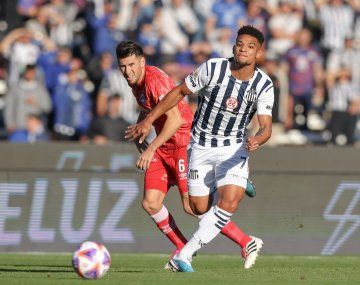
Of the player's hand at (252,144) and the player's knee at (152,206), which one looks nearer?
the player's hand at (252,144)

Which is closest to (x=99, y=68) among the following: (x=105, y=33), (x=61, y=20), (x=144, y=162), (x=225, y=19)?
(x=105, y=33)

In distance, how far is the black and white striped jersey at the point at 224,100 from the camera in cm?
1069

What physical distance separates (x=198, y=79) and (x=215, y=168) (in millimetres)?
1038

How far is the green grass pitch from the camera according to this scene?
31.9 feet

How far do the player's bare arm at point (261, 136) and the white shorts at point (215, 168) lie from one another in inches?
23.8

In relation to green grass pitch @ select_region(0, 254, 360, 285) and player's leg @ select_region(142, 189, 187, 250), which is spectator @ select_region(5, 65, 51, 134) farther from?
player's leg @ select_region(142, 189, 187, 250)

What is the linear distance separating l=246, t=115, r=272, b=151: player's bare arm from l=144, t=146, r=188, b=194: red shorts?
1680mm

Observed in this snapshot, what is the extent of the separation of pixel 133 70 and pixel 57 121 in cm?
775

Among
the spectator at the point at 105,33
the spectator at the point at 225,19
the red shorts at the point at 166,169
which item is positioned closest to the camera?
the red shorts at the point at 166,169

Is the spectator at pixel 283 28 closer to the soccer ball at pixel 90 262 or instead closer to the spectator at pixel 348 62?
Result: the spectator at pixel 348 62

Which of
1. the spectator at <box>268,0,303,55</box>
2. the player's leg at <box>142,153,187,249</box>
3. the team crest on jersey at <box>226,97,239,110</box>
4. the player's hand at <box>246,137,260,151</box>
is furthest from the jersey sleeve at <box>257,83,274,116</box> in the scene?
the spectator at <box>268,0,303,55</box>

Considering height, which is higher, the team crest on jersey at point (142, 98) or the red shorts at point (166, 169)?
the team crest on jersey at point (142, 98)

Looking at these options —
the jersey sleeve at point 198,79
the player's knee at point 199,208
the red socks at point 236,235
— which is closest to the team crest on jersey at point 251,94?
the jersey sleeve at point 198,79

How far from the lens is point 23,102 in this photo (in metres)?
18.6
